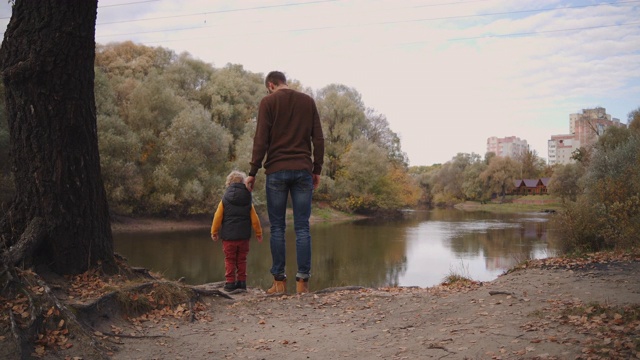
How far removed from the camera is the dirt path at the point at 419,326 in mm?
3537

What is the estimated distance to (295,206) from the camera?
6020mm

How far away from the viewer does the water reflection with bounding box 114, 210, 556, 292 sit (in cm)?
1343

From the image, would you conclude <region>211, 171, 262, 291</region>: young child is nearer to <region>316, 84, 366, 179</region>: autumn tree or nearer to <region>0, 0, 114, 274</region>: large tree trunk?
<region>0, 0, 114, 274</region>: large tree trunk

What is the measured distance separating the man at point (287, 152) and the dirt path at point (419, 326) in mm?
940

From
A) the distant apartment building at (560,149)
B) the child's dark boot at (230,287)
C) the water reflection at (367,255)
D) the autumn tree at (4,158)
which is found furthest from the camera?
the distant apartment building at (560,149)

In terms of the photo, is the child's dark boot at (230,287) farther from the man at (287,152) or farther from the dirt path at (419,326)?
the man at (287,152)

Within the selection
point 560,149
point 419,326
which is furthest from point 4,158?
point 560,149

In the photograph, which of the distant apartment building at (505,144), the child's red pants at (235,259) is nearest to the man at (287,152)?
the child's red pants at (235,259)

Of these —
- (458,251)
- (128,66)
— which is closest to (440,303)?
(458,251)

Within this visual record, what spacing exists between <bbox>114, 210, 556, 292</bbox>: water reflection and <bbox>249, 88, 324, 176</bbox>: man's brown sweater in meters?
5.76

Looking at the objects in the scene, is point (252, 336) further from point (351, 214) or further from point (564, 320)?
point (351, 214)

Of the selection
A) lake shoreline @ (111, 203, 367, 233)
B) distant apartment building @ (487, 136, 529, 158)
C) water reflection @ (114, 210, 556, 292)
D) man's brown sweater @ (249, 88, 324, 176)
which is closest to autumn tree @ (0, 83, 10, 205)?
water reflection @ (114, 210, 556, 292)

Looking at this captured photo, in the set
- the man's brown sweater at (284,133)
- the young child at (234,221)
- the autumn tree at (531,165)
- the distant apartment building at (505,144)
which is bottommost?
the young child at (234,221)

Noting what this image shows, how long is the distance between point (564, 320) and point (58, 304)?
3821 millimetres
